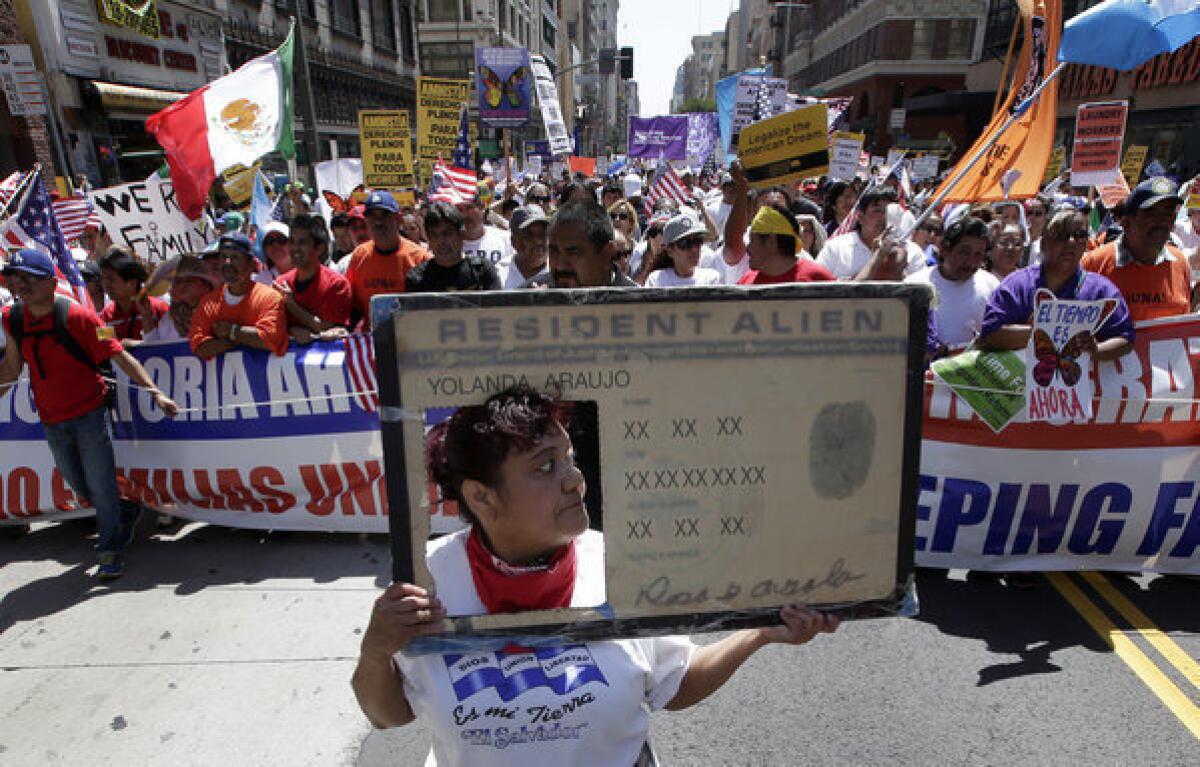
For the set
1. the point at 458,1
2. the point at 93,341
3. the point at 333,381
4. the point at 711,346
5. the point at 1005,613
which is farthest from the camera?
the point at 458,1

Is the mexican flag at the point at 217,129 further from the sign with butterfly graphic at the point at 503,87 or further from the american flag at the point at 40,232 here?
the sign with butterfly graphic at the point at 503,87

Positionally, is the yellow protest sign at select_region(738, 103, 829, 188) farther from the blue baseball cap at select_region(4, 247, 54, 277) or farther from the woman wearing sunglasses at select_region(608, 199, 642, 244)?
the blue baseball cap at select_region(4, 247, 54, 277)

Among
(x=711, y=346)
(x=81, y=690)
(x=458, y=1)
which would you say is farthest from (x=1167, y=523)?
(x=458, y=1)

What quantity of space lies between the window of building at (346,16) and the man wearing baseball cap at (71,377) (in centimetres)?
3512

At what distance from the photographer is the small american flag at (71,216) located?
829 centimetres

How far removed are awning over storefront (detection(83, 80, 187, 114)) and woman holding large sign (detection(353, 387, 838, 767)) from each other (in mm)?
24333

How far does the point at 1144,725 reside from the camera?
2.92 meters

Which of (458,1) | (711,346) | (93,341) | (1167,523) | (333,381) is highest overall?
(458,1)

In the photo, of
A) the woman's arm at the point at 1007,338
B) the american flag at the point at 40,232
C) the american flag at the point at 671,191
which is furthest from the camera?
the american flag at the point at 671,191

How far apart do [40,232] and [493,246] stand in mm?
3863

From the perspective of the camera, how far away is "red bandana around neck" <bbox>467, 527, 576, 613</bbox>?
4.56 feet

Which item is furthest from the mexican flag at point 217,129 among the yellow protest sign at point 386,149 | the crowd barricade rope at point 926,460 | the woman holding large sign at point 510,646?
the woman holding large sign at point 510,646

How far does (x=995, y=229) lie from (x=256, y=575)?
679 cm

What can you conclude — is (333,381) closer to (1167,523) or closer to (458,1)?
(1167,523)
